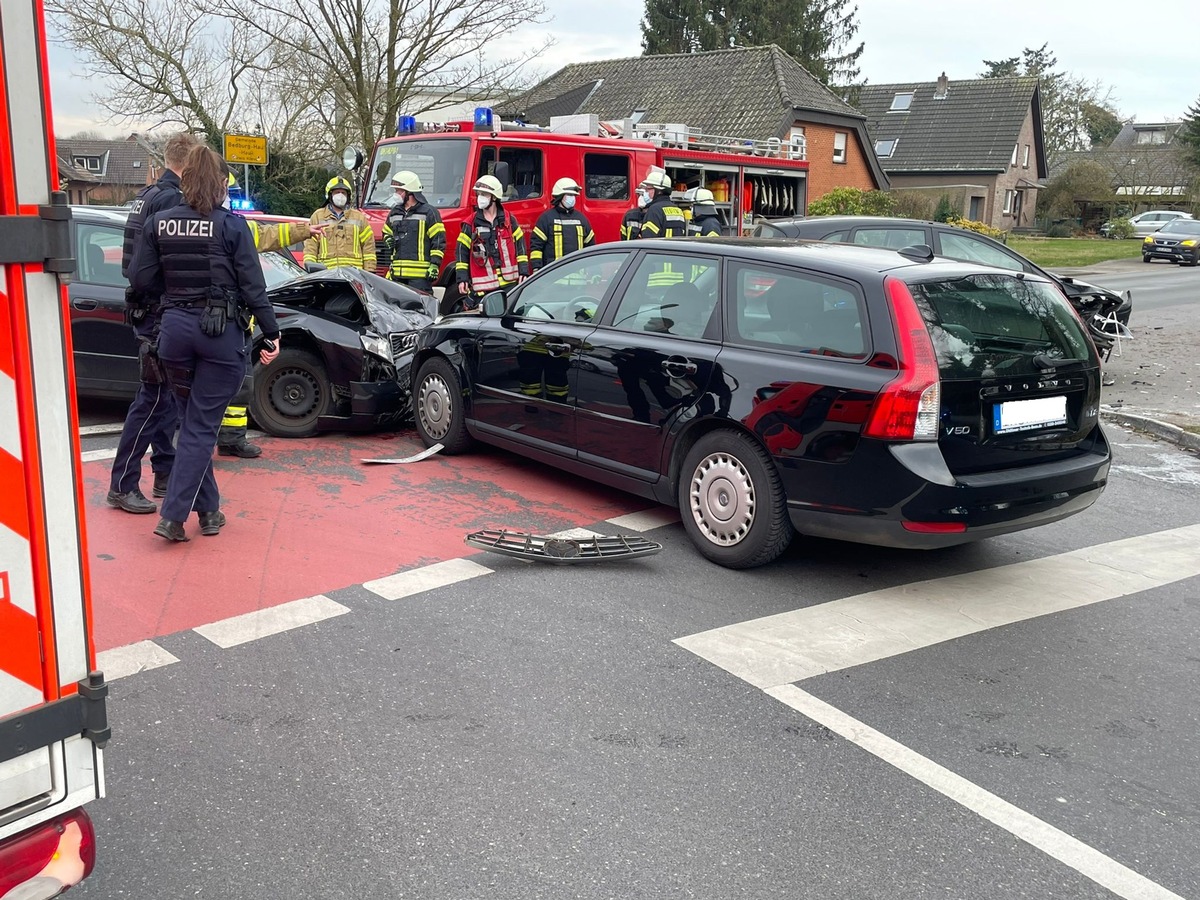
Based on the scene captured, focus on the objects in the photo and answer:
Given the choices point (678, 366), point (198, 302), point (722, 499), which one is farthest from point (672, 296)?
point (198, 302)

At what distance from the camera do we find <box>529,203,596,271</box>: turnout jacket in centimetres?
1124

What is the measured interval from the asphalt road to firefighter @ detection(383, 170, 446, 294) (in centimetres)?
605

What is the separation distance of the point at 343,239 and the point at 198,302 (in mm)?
5244

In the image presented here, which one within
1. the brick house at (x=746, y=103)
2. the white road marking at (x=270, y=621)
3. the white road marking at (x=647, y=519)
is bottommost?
the white road marking at (x=647, y=519)

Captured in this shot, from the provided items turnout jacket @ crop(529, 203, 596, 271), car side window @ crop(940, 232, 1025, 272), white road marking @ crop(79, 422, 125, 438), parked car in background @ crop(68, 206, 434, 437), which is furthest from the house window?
white road marking @ crop(79, 422, 125, 438)

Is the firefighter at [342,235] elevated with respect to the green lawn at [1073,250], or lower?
elevated

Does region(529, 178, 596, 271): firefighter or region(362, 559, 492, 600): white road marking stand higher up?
region(529, 178, 596, 271): firefighter

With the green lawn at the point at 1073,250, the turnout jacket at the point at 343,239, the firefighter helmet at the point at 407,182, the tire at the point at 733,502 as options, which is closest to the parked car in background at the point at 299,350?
the turnout jacket at the point at 343,239

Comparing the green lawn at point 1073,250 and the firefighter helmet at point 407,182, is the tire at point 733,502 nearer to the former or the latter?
the firefighter helmet at point 407,182

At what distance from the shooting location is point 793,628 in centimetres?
468

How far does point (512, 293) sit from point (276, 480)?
6.23ft

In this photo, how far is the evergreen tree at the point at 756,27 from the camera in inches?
1889

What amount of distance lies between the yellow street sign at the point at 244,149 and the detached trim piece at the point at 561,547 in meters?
11.7

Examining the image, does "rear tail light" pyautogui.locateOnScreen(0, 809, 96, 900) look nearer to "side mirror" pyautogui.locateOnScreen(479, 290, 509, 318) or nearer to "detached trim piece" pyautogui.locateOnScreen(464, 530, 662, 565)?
"detached trim piece" pyautogui.locateOnScreen(464, 530, 662, 565)
